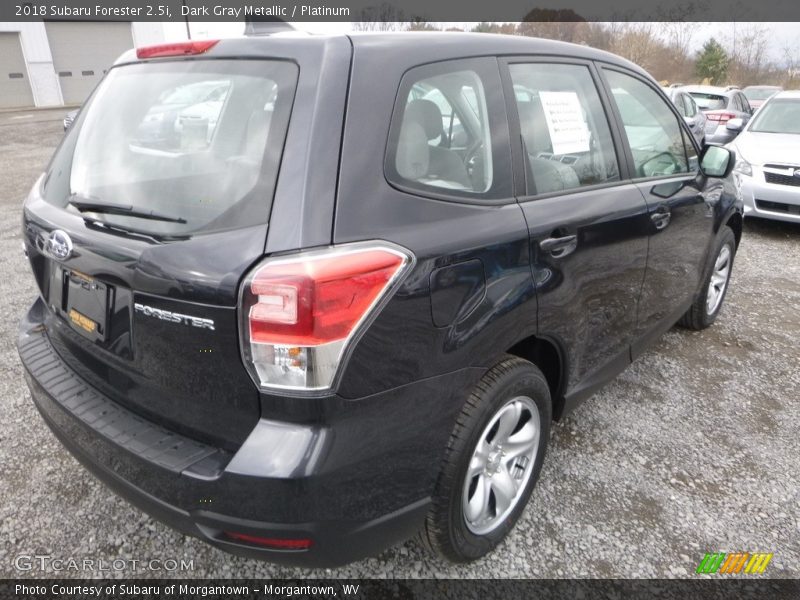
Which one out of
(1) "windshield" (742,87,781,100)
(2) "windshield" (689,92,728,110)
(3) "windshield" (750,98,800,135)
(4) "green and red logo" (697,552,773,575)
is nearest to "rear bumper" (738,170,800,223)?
(3) "windshield" (750,98,800,135)

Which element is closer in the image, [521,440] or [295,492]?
[295,492]

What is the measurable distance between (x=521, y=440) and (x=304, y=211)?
1240 mm

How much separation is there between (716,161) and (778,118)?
18.4ft

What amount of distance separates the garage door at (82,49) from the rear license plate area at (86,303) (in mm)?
28516

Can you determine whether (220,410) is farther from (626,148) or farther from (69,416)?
(626,148)

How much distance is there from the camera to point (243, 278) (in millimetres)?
1401

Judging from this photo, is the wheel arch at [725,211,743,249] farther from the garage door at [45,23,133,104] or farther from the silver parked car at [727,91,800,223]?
the garage door at [45,23,133,104]

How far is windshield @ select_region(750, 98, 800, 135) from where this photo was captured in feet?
23.9

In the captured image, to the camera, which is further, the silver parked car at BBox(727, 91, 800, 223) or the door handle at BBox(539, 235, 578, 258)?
the silver parked car at BBox(727, 91, 800, 223)

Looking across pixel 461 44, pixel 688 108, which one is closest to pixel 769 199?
pixel 688 108

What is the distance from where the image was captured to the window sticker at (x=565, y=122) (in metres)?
2.19

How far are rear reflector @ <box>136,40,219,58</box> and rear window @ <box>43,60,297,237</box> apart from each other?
4cm

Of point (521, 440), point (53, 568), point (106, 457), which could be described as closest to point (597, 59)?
point (521, 440)

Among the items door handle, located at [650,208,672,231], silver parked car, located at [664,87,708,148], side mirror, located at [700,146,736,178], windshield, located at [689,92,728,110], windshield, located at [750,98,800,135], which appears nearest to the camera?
door handle, located at [650,208,672,231]
